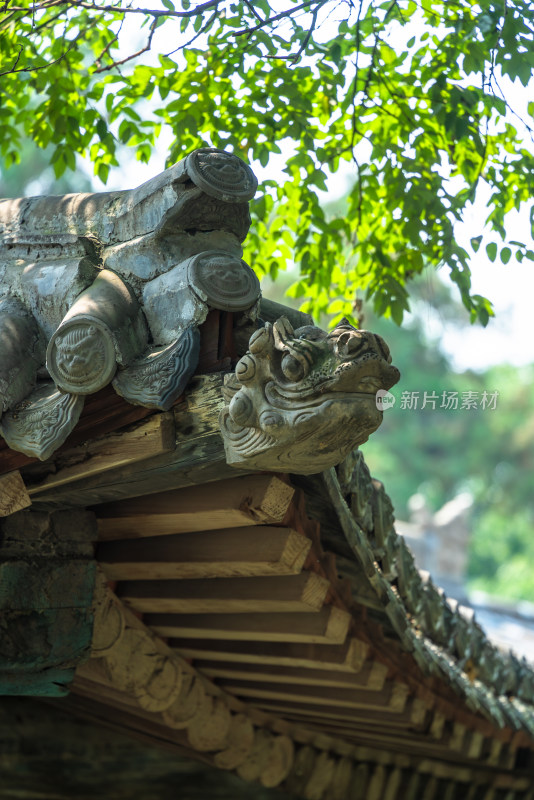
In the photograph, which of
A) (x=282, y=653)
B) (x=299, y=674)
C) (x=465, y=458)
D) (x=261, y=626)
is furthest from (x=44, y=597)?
(x=465, y=458)

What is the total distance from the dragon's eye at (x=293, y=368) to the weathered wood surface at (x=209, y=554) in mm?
723

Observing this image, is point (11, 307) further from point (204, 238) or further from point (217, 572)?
point (217, 572)

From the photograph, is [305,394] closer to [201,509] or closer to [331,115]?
[201,509]

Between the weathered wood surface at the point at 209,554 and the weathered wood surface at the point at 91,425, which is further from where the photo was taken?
the weathered wood surface at the point at 209,554

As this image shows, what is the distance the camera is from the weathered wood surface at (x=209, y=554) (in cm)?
222

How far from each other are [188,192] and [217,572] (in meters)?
0.97

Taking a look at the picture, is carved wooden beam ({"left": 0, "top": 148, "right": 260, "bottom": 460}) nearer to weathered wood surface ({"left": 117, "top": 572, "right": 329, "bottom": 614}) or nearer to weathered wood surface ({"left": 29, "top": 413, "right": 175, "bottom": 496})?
weathered wood surface ({"left": 29, "top": 413, "right": 175, "bottom": 496})

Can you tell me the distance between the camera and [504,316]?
25156mm

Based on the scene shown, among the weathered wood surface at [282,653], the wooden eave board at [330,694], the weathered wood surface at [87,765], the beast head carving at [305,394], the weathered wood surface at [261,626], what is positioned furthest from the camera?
the weathered wood surface at [87,765]

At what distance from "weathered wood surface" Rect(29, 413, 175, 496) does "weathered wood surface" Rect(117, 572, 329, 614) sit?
2.17ft

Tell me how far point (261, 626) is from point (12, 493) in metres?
0.91

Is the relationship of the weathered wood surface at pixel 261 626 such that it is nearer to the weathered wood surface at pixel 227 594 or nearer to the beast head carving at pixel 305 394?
the weathered wood surface at pixel 227 594

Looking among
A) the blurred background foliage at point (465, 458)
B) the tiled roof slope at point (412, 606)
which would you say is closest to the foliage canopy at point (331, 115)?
the tiled roof slope at point (412, 606)

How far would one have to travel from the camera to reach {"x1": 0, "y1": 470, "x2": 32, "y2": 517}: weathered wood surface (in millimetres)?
1985
